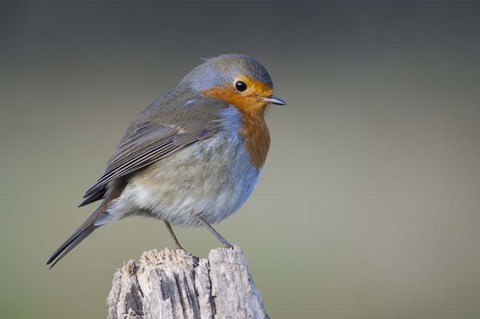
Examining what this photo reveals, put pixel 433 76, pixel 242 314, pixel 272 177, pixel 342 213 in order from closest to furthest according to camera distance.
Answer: pixel 242 314 → pixel 342 213 → pixel 272 177 → pixel 433 76

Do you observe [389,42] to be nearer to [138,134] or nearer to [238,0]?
[238,0]

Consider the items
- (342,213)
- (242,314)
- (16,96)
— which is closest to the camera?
(242,314)

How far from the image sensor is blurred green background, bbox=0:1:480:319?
729 cm

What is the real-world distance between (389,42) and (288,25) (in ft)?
3.68

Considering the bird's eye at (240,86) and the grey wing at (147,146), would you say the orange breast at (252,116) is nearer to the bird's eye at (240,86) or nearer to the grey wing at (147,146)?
the bird's eye at (240,86)

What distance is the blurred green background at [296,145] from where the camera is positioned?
23.9ft

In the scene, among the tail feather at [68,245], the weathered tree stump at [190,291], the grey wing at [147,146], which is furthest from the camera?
the grey wing at [147,146]

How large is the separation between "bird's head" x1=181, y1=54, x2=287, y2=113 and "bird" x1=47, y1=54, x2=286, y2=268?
0.34ft

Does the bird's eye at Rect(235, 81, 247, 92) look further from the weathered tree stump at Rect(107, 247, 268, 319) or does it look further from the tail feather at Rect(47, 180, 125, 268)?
the weathered tree stump at Rect(107, 247, 268, 319)

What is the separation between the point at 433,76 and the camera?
10.5 m

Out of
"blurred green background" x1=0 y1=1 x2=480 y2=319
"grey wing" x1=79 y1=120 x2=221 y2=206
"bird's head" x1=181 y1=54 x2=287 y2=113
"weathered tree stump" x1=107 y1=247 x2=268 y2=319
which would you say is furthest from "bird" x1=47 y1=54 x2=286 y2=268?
"blurred green background" x1=0 y1=1 x2=480 y2=319

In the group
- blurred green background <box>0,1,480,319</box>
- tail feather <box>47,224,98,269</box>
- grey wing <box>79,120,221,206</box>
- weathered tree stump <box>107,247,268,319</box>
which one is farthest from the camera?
blurred green background <box>0,1,480,319</box>

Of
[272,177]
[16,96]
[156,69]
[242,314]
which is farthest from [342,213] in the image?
[242,314]

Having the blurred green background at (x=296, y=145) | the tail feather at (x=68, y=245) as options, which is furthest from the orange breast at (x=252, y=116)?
the blurred green background at (x=296, y=145)
